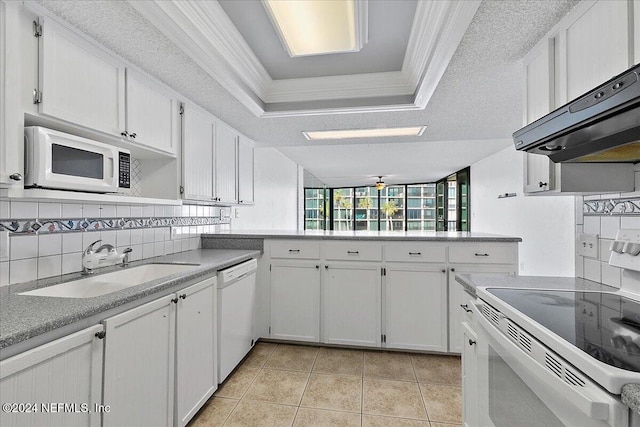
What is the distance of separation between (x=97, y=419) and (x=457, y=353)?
2.54m

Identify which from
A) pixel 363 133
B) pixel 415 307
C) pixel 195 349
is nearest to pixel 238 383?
pixel 195 349

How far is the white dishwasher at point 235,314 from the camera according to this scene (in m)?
2.14

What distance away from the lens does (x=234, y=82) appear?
6.88 feet

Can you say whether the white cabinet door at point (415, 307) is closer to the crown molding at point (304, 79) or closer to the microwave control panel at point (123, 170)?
the crown molding at point (304, 79)

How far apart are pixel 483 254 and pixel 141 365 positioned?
252cm

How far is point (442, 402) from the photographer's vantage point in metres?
2.06

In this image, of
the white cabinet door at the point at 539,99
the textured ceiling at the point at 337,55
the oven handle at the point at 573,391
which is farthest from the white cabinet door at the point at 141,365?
the white cabinet door at the point at 539,99

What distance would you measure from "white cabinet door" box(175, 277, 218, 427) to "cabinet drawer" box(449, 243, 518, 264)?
1.96 metres

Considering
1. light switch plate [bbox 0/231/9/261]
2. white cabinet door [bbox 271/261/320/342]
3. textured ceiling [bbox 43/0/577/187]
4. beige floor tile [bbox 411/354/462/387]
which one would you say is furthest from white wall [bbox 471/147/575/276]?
light switch plate [bbox 0/231/9/261]

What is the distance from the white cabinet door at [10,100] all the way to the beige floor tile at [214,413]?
1.57m

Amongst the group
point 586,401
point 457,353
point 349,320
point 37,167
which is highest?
point 37,167

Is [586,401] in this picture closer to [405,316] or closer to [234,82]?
[405,316]

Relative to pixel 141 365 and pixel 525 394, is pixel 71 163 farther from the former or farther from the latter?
pixel 525 394

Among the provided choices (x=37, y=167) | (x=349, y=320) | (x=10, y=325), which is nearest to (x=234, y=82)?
(x=37, y=167)
